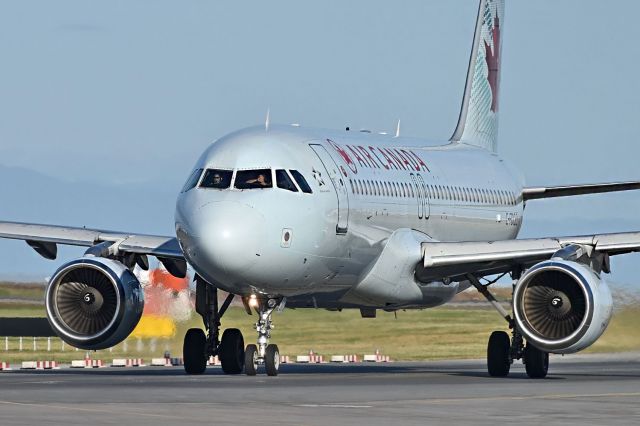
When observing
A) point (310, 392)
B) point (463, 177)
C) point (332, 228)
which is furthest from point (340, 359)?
point (310, 392)

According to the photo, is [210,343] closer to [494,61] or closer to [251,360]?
Answer: [251,360]

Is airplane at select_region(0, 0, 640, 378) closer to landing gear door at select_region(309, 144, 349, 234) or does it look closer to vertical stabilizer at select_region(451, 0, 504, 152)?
landing gear door at select_region(309, 144, 349, 234)

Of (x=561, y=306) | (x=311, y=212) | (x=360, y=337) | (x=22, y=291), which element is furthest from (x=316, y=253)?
(x=22, y=291)

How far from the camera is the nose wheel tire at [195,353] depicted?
32.4 metres

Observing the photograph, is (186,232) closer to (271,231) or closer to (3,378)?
(271,231)

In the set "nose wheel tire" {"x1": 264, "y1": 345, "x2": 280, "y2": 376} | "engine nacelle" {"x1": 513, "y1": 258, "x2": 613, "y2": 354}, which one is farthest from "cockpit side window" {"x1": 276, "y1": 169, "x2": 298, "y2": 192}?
"engine nacelle" {"x1": 513, "y1": 258, "x2": 613, "y2": 354}

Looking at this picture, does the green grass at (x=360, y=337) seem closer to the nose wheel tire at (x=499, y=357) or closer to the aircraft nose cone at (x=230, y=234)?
the nose wheel tire at (x=499, y=357)

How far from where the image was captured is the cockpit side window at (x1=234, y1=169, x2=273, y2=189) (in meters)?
28.2

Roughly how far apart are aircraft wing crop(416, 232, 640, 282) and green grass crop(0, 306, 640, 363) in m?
Result: 10.3

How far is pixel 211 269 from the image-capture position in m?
27.7

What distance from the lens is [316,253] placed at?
2916cm

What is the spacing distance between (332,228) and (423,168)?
282 inches

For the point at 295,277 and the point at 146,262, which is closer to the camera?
the point at 295,277

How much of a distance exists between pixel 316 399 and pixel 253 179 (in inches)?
292
